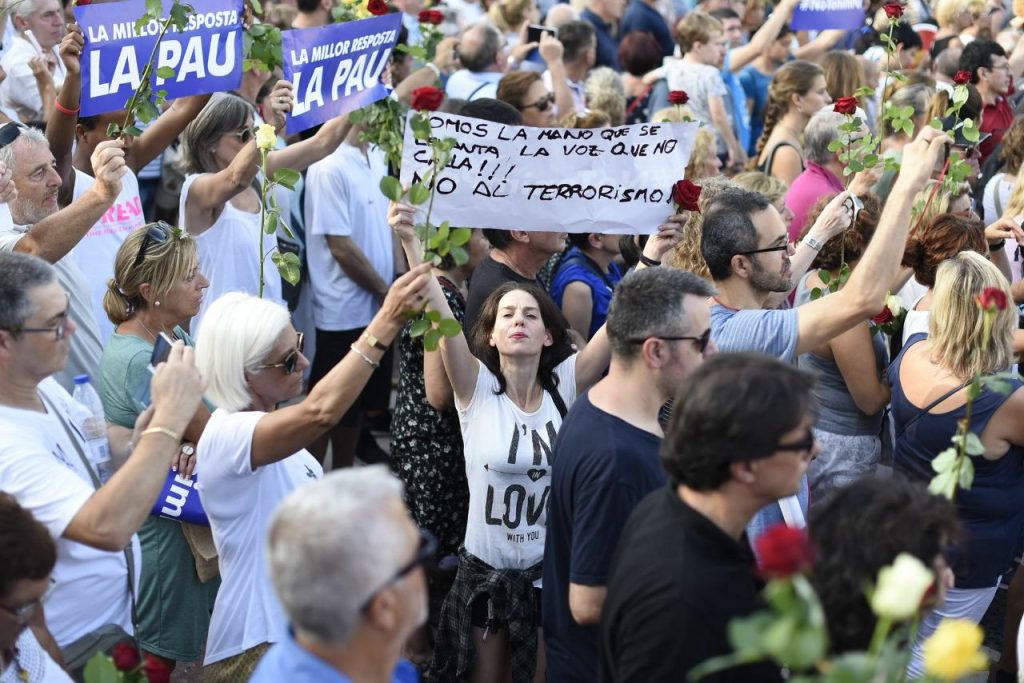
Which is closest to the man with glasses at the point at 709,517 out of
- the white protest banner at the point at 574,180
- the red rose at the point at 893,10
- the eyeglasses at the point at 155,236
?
the white protest banner at the point at 574,180

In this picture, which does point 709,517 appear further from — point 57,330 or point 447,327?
point 57,330

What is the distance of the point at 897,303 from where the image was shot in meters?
4.87

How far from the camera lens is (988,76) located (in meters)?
8.02

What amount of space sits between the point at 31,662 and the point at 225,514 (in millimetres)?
731

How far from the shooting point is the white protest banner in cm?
416

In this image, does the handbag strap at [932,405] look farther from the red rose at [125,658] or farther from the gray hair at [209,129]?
the gray hair at [209,129]

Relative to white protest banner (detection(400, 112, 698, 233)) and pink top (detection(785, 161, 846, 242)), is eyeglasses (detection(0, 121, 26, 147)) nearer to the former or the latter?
white protest banner (detection(400, 112, 698, 233))

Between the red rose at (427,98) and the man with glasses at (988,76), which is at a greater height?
the red rose at (427,98)

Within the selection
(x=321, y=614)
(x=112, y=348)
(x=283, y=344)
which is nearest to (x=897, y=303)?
(x=283, y=344)

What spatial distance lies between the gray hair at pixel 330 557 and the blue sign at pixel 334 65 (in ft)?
9.63

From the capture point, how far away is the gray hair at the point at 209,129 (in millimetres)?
5668

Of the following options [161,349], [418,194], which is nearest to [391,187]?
[418,194]

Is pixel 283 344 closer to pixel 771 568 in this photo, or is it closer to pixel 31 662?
pixel 31 662

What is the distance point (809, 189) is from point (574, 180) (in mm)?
2543
